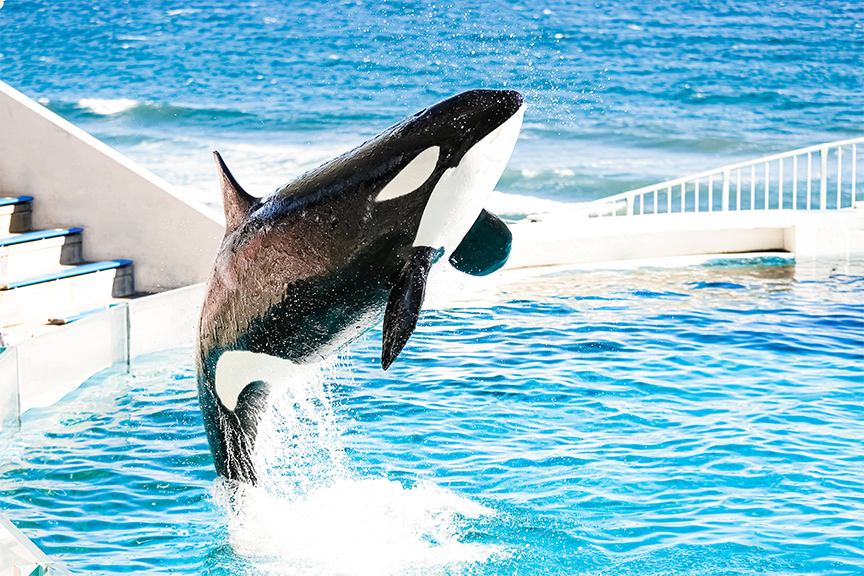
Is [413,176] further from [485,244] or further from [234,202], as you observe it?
[234,202]

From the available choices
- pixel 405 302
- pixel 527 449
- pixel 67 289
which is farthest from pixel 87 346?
pixel 405 302

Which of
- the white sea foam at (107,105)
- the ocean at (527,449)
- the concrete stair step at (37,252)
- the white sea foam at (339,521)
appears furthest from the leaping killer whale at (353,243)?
the white sea foam at (107,105)

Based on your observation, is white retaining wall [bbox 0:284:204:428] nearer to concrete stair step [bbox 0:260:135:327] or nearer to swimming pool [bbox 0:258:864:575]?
swimming pool [bbox 0:258:864:575]

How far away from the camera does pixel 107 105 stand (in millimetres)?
34375

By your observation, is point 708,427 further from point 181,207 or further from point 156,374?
point 181,207

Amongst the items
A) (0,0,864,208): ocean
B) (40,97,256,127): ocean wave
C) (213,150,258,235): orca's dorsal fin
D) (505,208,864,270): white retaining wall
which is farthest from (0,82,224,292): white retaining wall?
(40,97,256,127): ocean wave

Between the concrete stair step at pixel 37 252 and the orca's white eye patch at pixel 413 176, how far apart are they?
17.9ft

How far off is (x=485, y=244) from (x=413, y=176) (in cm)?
50

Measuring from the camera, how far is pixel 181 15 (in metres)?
42.6

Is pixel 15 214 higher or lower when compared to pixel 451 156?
lower

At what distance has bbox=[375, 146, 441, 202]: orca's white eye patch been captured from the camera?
10.2 feet

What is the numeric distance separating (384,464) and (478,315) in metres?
3.07

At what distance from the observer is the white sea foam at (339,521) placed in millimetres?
4027

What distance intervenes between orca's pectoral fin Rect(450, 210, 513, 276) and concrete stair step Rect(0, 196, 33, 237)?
6218 mm
